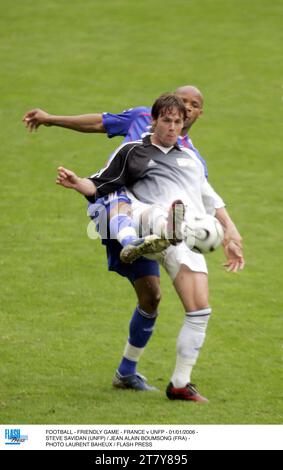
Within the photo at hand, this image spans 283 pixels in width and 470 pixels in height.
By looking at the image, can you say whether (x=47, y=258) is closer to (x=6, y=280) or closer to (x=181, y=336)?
(x=6, y=280)

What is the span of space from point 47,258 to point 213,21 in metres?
10.9

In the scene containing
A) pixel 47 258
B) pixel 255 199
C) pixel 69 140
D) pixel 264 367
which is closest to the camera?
pixel 264 367

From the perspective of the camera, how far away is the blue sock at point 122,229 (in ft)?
23.8

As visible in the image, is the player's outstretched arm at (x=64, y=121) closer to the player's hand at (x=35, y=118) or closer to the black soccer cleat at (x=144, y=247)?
the player's hand at (x=35, y=118)

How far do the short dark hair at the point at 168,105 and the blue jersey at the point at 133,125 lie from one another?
427 mm

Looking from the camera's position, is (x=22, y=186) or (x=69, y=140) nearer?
(x=22, y=186)

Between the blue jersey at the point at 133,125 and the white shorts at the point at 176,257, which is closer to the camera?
the white shorts at the point at 176,257

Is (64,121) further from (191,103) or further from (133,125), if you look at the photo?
(191,103)

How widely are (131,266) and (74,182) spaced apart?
1.02 metres

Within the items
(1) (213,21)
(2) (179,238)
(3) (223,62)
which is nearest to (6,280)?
(2) (179,238)

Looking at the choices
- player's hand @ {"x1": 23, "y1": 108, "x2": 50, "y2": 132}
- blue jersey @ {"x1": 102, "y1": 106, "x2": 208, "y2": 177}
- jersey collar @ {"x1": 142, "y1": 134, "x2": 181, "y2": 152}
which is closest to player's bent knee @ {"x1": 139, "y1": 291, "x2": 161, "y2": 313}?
blue jersey @ {"x1": 102, "y1": 106, "x2": 208, "y2": 177}

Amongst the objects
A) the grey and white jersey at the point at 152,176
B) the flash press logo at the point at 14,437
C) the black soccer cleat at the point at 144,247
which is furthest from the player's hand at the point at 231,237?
the flash press logo at the point at 14,437

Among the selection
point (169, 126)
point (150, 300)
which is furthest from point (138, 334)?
point (169, 126)

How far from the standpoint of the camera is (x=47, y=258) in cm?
1231
